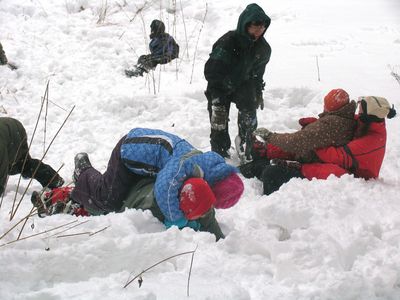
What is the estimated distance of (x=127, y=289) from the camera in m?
1.63

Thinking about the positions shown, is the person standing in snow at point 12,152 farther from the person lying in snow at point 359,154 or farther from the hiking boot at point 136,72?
the hiking boot at point 136,72

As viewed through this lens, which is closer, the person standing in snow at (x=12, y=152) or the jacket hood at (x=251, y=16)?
the person standing in snow at (x=12, y=152)

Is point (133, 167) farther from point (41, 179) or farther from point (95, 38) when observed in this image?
point (95, 38)

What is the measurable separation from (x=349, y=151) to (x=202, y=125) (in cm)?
181

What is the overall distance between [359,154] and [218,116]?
49.7 inches

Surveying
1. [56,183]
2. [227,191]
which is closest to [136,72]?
[56,183]

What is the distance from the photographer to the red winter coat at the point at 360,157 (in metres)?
3.21

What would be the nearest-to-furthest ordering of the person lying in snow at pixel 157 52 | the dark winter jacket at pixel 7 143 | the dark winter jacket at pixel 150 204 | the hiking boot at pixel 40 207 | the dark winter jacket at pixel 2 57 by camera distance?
1. the dark winter jacket at pixel 150 204
2. the hiking boot at pixel 40 207
3. the dark winter jacket at pixel 7 143
4. the dark winter jacket at pixel 2 57
5. the person lying in snow at pixel 157 52

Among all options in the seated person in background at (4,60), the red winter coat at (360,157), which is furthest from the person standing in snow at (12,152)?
the seated person in background at (4,60)

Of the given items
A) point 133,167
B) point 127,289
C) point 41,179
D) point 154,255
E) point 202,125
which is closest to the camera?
point 127,289

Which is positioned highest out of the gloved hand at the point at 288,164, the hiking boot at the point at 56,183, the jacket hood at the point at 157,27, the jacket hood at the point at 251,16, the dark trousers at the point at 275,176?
the jacket hood at the point at 251,16

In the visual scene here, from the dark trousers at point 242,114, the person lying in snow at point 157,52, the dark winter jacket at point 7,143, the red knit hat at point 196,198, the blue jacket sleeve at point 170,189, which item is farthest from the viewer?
the person lying in snow at point 157,52

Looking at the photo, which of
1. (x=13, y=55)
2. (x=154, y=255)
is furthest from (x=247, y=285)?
(x=13, y=55)

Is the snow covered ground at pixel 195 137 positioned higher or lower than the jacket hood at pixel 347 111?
lower
